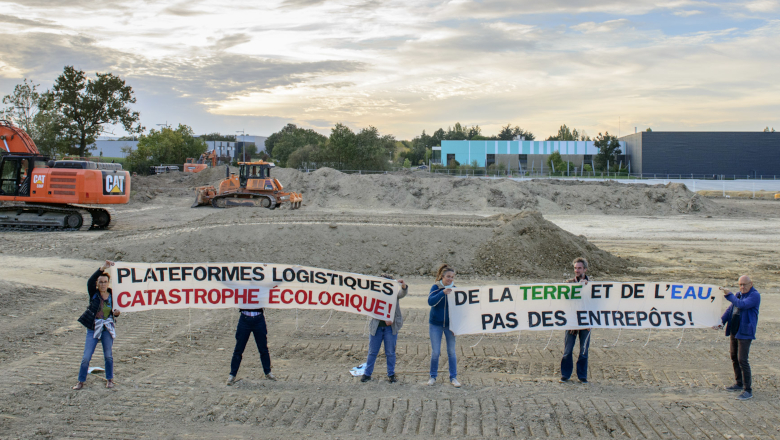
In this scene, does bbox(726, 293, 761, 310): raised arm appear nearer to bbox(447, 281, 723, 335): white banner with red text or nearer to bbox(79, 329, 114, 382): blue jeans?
bbox(447, 281, 723, 335): white banner with red text

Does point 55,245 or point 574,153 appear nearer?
point 55,245

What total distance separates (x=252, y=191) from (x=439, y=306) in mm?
27758

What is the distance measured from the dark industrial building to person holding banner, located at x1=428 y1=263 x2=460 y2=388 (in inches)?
2532

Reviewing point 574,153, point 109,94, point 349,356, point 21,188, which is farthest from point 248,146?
point 349,356

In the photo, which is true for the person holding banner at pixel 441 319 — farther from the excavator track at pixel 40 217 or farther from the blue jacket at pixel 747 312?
the excavator track at pixel 40 217

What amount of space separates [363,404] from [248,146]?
111783 mm

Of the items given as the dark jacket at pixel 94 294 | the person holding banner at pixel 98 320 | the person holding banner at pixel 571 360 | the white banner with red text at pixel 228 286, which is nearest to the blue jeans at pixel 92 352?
the person holding banner at pixel 98 320

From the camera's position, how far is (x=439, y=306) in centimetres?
795

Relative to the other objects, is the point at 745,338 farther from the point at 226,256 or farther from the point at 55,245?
the point at 55,245

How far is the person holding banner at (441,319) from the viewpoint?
7898mm

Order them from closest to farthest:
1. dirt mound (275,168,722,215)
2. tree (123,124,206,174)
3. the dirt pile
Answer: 1. the dirt pile
2. dirt mound (275,168,722,215)
3. tree (123,124,206,174)

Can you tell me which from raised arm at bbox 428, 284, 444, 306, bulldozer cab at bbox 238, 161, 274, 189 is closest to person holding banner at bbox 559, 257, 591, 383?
raised arm at bbox 428, 284, 444, 306

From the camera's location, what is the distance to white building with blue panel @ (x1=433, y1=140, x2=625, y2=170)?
72.3 metres

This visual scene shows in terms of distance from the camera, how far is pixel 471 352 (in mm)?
9805
